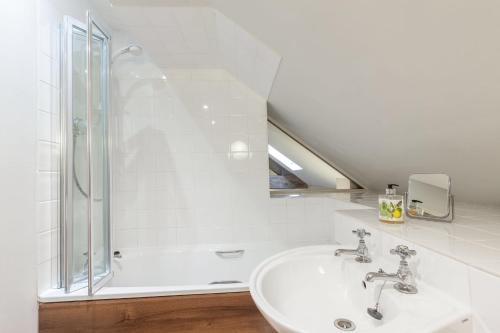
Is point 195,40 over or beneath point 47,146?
over

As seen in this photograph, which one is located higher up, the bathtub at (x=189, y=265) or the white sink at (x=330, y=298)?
the white sink at (x=330, y=298)

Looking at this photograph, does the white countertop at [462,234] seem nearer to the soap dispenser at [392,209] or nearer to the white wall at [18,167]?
the soap dispenser at [392,209]

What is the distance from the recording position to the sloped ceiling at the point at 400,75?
73cm

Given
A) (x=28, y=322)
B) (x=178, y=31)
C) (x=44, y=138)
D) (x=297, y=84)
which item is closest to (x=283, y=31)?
(x=297, y=84)

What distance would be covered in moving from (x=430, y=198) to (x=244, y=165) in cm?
143

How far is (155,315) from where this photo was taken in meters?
1.15

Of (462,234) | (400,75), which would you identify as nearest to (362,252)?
(462,234)

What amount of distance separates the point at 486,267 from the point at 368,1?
2.80 ft

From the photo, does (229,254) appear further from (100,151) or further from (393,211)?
(393,211)

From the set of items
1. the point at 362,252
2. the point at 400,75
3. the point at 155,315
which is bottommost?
the point at 155,315

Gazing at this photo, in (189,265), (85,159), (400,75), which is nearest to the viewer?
(400,75)

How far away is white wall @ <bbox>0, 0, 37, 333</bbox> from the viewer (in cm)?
105

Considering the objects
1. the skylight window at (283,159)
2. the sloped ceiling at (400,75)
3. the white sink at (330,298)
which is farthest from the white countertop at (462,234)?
the skylight window at (283,159)

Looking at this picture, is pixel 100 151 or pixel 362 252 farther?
pixel 100 151
